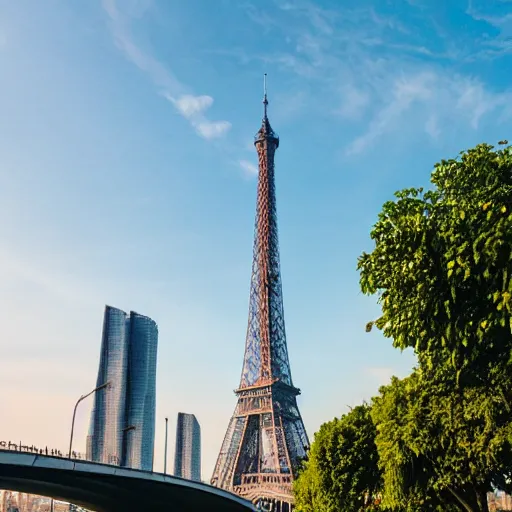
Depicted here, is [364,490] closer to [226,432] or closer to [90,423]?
[226,432]

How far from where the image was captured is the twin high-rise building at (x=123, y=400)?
160500mm

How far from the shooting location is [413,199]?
28812 mm

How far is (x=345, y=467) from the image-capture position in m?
50.6

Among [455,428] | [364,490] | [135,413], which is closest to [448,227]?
[455,428]

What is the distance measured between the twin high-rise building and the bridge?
70422mm

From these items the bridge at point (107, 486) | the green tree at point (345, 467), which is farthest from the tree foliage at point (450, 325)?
the bridge at point (107, 486)

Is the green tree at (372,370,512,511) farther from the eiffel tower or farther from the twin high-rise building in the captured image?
the twin high-rise building

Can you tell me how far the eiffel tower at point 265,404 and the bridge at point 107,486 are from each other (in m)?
24.5

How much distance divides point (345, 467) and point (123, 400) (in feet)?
391

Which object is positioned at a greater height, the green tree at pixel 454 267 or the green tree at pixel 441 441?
the green tree at pixel 454 267

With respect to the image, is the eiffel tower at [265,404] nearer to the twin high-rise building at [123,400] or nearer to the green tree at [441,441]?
the twin high-rise building at [123,400]

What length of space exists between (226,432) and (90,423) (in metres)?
60.2

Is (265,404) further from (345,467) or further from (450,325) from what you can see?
(450,325)

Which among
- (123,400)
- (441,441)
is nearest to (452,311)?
(441,441)
